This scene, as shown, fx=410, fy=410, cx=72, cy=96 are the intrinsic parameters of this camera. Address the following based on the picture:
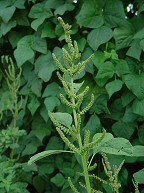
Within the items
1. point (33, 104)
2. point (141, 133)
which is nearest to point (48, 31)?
point (33, 104)

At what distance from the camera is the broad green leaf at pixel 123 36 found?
1.95m

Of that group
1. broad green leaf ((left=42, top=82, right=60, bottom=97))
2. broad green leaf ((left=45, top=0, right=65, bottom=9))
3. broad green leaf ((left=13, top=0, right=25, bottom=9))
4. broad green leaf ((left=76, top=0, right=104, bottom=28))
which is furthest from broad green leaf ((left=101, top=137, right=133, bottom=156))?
broad green leaf ((left=13, top=0, right=25, bottom=9))

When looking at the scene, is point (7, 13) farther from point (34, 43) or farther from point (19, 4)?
point (34, 43)

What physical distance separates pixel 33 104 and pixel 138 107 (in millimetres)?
661

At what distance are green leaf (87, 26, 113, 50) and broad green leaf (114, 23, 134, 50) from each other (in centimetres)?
4

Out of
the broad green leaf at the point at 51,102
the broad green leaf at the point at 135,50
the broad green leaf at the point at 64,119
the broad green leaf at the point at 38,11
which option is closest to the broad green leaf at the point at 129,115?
the broad green leaf at the point at 135,50

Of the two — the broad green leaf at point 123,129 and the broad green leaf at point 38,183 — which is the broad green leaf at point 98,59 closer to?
the broad green leaf at point 123,129

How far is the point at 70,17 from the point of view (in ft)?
7.22

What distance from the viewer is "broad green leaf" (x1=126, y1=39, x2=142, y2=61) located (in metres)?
1.90

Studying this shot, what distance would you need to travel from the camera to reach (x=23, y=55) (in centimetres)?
219

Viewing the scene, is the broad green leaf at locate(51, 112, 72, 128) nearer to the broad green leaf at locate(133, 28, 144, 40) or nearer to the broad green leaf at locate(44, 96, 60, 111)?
the broad green leaf at locate(133, 28, 144, 40)

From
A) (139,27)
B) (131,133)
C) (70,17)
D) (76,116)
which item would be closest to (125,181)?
(131,133)

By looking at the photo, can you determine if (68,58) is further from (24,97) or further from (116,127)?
(24,97)

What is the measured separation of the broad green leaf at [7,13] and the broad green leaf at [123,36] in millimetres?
637
